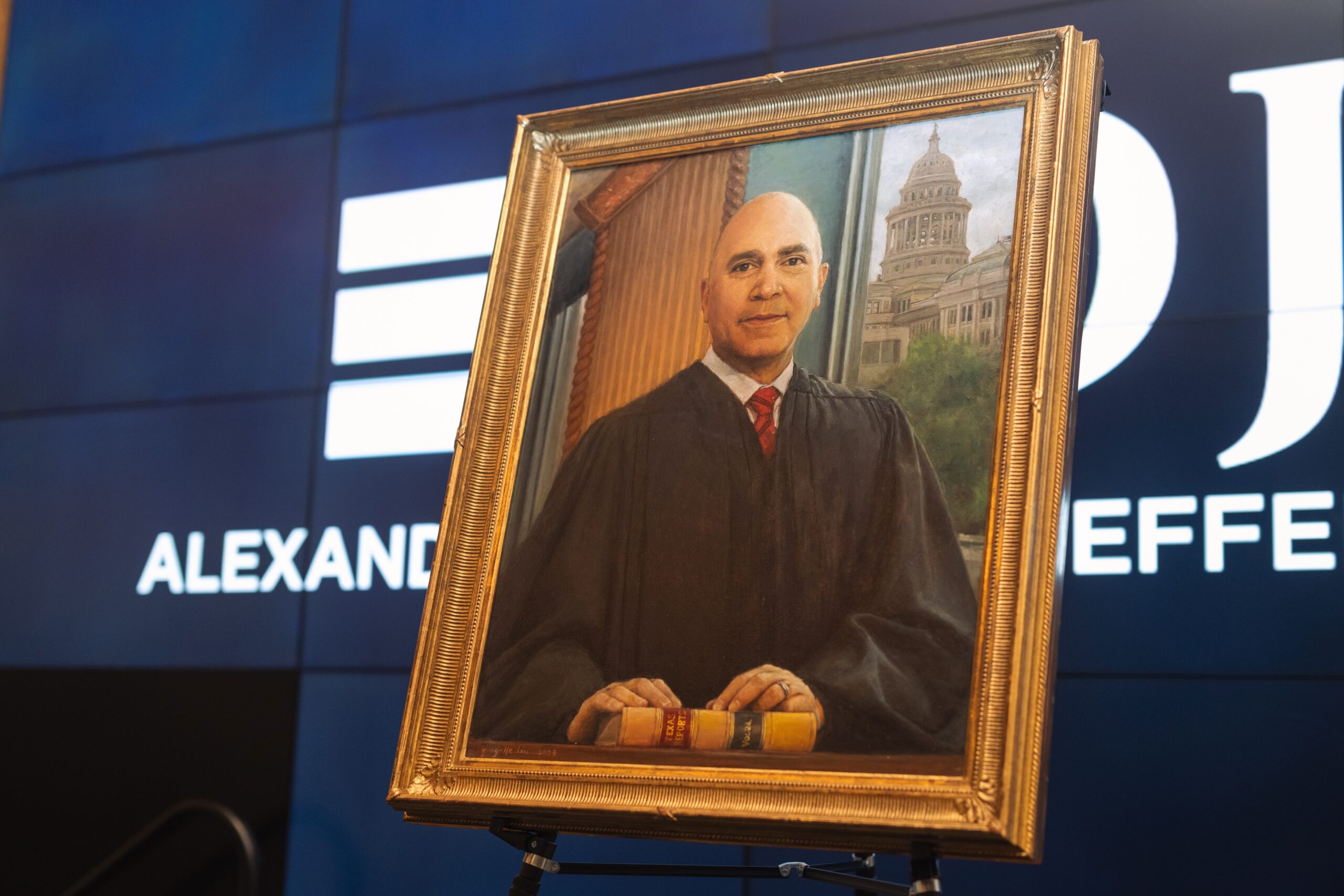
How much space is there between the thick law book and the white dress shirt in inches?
18.5

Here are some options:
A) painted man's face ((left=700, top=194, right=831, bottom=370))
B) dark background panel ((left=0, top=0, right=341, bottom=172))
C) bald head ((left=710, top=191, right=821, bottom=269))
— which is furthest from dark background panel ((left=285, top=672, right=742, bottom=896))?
dark background panel ((left=0, top=0, right=341, bottom=172))

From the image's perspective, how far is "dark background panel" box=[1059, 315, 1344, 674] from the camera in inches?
92.7

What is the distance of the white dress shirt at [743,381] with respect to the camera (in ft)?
6.54

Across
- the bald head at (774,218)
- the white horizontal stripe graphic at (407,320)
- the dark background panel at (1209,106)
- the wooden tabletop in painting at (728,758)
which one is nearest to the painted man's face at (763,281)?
the bald head at (774,218)

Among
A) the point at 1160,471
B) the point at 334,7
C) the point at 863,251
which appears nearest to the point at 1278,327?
the point at 1160,471

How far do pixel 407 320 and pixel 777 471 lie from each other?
1603 mm

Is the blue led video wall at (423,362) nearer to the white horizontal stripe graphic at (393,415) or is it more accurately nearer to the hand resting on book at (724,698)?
the white horizontal stripe graphic at (393,415)

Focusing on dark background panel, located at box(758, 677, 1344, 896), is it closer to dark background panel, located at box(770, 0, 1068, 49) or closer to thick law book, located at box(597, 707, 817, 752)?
thick law book, located at box(597, 707, 817, 752)

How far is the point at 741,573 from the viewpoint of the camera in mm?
1896

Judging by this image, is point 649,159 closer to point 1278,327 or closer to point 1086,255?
point 1086,255

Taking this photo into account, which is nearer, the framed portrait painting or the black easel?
the framed portrait painting

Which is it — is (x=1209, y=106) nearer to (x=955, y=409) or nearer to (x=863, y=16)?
(x=863, y=16)

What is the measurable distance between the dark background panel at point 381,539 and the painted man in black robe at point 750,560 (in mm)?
1128

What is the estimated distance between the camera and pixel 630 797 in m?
1.76
